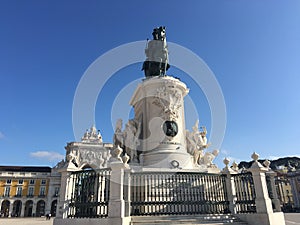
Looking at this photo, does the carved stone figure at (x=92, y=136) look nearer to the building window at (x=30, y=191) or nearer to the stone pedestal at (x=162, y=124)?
the building window at (x=30, y=191)

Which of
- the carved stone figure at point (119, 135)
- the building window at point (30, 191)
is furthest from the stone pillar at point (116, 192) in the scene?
the building window at point (30, 191)

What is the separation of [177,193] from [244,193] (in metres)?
2.64

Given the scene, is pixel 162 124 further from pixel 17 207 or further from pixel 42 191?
pixel 17 207

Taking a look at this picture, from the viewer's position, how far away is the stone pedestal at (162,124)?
11988 millimetres

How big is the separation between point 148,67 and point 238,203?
1055 centimetres

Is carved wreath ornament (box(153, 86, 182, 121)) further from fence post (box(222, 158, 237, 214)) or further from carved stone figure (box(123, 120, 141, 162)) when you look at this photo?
fence post (box(222, 158, 237, 214))

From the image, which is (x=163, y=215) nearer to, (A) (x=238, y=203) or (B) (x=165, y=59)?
(A) (x=238, y=203)

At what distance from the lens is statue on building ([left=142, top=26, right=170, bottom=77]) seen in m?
16.0

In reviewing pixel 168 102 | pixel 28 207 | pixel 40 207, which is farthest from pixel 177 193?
pixel 28 207

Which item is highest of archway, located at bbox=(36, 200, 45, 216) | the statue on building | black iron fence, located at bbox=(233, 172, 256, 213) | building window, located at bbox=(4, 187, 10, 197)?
the statue on building

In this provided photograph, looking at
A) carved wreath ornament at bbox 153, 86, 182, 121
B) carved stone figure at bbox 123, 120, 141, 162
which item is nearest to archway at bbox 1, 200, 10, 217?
carved stone figure at bbox 123, 120, 141, 162

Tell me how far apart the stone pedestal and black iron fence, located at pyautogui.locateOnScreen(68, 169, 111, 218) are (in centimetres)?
380

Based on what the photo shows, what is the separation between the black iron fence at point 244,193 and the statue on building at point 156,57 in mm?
9075

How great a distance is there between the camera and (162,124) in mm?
12875
